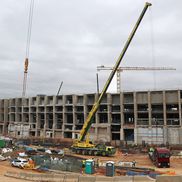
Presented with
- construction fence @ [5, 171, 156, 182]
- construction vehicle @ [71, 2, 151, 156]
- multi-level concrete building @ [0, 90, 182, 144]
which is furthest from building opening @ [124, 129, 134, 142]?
construction fence @ [5, 171, 156, 182]

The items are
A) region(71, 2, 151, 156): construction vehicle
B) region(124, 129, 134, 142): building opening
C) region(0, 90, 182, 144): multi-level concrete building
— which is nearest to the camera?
region(71, 2, 151, 156): construction vehicle

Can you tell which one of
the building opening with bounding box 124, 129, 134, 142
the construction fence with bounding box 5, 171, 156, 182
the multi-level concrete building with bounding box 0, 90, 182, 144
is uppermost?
the multi-level concrete building with bounding box 0, 90, 182, 144

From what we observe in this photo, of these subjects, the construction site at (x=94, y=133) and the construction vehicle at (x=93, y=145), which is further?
the construction vehicle at (x=93, y=145)

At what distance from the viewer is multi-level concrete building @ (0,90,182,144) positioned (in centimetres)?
7000

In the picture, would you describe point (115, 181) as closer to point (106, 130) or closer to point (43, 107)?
point (106, 130)

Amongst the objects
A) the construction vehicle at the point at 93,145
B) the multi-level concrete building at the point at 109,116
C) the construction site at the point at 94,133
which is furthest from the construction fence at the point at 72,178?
the multi-level concrete building at the point at 109,116

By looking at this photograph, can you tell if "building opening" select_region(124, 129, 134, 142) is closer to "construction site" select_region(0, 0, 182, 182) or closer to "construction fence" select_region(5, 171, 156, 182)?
"construction site" select_region(0, 0, 182, 182)

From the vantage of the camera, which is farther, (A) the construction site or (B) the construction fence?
(A) the construction site

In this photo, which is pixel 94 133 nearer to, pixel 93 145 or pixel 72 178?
pixel 93 145

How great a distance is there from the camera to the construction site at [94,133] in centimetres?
3520

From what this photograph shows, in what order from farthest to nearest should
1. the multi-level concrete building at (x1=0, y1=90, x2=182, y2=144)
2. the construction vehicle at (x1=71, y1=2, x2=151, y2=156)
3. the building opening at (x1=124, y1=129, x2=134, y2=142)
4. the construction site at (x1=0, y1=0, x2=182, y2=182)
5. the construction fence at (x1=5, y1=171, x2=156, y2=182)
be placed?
the building opening at (x1=124, y1=129, x2=134, y2=142), the multi-level concrete building at (x1=0, y1=90, x2=182, y2=144), the construction vehicle at (x1=71, y1=2, x2=151, y2=156), the construction site at (x1=0, y1=0, x2=182, y2=182), the construction fence at (x1=5, y1=171, x2=156, y2=182)

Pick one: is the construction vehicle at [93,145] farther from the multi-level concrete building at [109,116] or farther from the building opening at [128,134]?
the building opening at [128,134]

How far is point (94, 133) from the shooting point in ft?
258

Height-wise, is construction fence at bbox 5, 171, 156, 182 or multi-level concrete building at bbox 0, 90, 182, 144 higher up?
multi-level concrete building at bbox 0, 90, 182, 144
